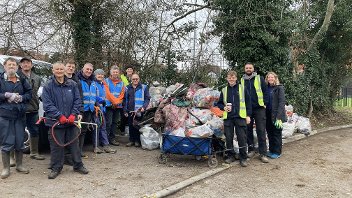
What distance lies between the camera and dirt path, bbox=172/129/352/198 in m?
5.48

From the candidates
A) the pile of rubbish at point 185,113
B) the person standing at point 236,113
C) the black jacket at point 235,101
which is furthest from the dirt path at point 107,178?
the black jacket at point 235,101

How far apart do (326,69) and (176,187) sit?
1011 centimetres

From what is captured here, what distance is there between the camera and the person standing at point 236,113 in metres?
6.84

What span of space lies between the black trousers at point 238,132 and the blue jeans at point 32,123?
11.5 feet

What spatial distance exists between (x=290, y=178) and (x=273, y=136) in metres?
1.62

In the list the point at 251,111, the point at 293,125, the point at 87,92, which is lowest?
the point at 293,125

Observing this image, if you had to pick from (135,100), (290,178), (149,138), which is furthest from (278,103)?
(135,100)

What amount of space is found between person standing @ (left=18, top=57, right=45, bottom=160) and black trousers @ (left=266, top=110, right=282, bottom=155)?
4.57 metres

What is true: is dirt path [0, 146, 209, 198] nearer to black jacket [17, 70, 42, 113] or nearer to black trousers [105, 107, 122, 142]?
black trousers [105, 107, 122, 142]

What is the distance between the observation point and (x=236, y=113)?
6840mm

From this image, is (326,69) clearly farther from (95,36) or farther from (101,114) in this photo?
(101,114)

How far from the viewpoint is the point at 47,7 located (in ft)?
34.0

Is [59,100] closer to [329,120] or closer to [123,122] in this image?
[123,122]

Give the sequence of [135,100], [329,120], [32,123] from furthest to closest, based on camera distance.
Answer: [329,120] < [135,100] < [32,123]
